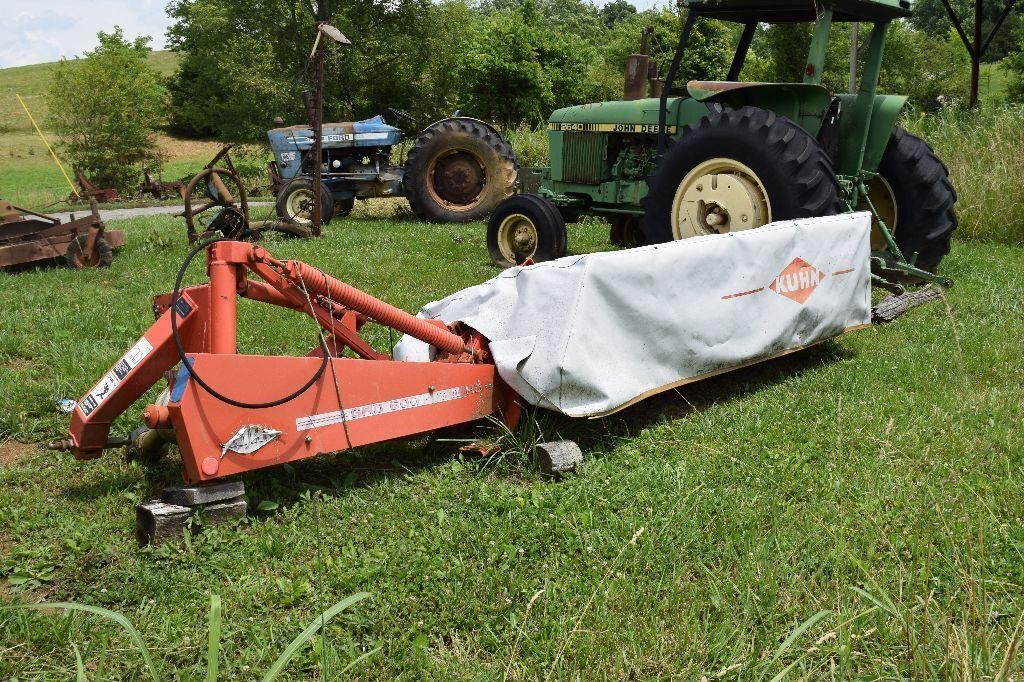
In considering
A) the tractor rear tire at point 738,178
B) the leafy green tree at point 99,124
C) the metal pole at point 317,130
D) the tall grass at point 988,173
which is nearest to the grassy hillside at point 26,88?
the leafy green tree at point 99,124

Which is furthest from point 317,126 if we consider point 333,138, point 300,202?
point 333,138

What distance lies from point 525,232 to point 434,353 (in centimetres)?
378

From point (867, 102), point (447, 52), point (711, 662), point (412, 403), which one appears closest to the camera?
point (711, 662)

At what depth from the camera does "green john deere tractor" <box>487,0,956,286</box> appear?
5.82 metres

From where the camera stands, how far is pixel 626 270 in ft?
12.4

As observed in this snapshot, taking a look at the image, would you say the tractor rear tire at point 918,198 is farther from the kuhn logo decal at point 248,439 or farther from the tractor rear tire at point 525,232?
the kuhn logo decal at point 248,439

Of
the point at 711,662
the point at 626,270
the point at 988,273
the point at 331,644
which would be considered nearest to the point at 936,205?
the point at 988,273

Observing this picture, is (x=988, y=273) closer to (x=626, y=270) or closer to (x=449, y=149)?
(x=626, y=270)

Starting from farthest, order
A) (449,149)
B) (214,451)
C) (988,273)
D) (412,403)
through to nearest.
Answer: (449,149) < (988,273) < (412,403) < (214,451)

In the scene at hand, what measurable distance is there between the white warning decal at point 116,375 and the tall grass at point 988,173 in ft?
28.3

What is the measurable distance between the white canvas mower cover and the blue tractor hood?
29.2ft

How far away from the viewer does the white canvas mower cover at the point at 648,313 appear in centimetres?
362

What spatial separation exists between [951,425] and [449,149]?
8526 mm

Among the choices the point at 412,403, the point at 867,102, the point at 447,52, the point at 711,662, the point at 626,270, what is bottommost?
the point at 711,662
